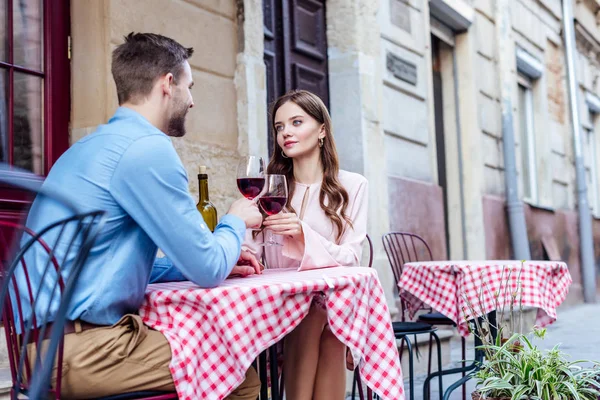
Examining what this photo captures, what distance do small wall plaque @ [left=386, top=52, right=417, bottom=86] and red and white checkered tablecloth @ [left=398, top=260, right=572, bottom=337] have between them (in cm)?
302

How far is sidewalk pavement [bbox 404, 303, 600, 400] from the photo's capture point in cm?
521

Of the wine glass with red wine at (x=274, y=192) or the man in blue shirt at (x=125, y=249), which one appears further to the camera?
the wine glass with red wine at (x=274, y=192)

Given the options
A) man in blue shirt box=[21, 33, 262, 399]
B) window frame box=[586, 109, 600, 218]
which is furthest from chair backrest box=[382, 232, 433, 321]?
window frame box=[586, 109, 600, 218]

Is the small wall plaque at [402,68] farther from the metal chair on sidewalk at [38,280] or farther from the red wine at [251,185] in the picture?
the metal chair on sidewalk at [38,280]

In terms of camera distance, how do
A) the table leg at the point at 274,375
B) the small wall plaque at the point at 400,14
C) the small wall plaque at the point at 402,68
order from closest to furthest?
the table leg at the point at 274,375 < the small wall plaque at the point at 402,68 < the small wall plaque at the point at 400,14

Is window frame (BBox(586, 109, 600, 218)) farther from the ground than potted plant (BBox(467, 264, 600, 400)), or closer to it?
farther from the ground

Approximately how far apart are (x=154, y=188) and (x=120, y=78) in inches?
18.6

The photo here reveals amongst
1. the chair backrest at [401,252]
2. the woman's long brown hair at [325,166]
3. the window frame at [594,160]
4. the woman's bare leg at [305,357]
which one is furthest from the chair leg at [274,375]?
the window frame at [594,160]

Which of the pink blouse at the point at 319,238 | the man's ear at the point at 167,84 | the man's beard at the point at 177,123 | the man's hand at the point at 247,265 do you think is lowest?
the man's hand at the point at 247,265

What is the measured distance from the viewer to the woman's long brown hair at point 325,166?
3199 millimetres

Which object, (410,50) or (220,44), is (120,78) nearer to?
(220,44)

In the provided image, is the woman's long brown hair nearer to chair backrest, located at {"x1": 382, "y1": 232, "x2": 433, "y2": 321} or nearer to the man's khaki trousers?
chair backrest, located at {"x1": 382, "y1": 232, "x2": 433, "y2": 321}

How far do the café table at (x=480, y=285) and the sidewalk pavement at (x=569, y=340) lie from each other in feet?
2.34

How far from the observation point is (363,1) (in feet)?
21.0
